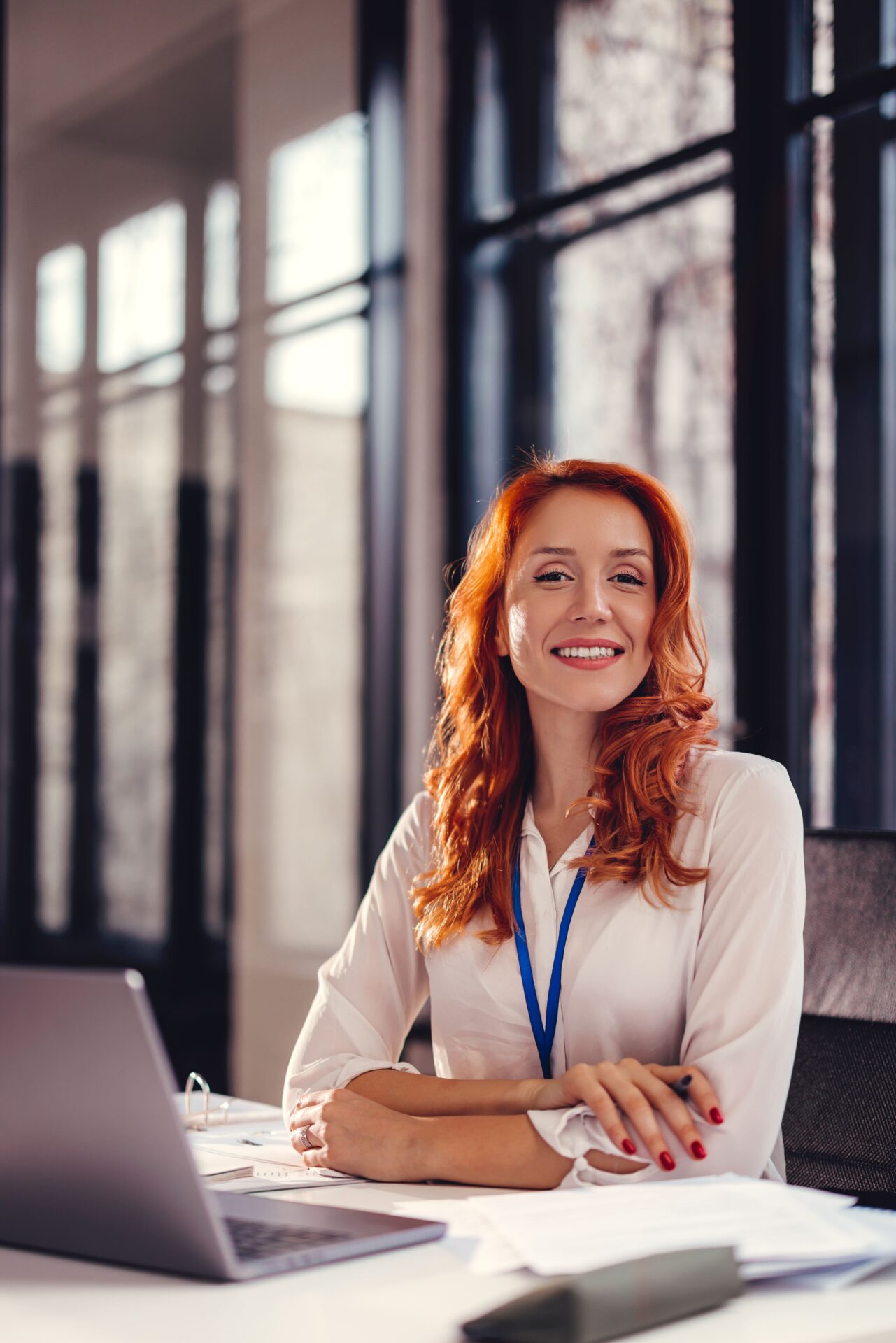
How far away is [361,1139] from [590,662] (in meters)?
0.62

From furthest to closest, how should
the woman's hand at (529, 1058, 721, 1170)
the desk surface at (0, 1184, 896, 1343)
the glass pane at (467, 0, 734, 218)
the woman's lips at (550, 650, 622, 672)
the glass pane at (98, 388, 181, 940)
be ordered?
the glass pane at (98, 388, 181, 940) < the glass pane at (467, 0, 734, 218) < the woman's lips at (550, 650, 622, 672) < the woman's hand at (529, 1058, 721, 1170) < the desk surface at (0, 1184, 896, 1343)

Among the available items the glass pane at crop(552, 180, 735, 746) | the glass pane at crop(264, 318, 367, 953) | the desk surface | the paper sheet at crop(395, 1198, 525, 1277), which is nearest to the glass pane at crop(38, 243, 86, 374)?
the glass pane at crop(264, 318, 367, 953)

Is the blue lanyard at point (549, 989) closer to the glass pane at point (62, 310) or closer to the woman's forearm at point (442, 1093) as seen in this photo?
the woman's forearm at point (442, 1093)

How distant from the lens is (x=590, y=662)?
5.68 feet

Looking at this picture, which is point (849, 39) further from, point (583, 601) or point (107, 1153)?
point (107, 1153)

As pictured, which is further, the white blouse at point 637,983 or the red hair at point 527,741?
the red hair at point 527,741

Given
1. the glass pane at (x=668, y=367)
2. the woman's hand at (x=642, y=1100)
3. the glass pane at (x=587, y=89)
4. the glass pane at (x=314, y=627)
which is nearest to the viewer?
the woman's hand at (x=642, y=1100)

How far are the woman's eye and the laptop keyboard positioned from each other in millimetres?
922

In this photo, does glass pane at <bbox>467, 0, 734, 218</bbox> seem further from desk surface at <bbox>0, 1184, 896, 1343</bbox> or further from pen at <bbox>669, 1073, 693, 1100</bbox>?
desk surface at <bbox>0, 1184, 896, 1343</bbox>

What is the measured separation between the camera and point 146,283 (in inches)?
159

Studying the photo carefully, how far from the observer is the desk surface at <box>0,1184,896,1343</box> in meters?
0.87

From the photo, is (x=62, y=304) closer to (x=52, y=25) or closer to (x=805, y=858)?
(x=52, y=25)

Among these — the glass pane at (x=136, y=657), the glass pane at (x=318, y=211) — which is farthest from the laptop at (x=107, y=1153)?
the glass pane at (x=318, y=211)

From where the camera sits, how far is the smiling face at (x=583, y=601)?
1734 millimetres
